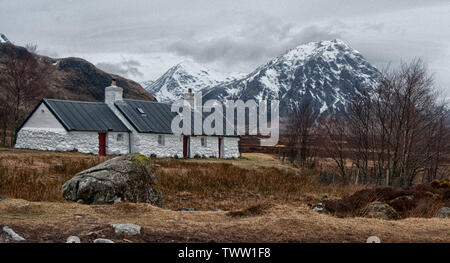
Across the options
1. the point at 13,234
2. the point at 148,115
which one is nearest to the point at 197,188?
the point at 13,234

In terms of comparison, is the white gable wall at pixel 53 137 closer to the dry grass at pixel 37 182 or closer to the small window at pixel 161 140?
the small window at pixel 161 140

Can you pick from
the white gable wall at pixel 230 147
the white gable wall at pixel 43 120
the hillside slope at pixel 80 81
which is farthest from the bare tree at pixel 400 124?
the hillside slope at pixel 80 81

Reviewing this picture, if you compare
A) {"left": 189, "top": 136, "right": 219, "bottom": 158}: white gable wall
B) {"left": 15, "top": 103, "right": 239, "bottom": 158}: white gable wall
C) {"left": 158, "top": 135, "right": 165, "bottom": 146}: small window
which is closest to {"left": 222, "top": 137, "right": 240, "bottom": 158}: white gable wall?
{"left": 189, "top": 136, "right": 219, "bottom": 158}: white gable wall

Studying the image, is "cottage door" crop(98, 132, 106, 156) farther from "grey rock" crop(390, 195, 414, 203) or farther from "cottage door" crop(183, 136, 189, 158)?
"grey rock" crop(390, 195, 414, 203)

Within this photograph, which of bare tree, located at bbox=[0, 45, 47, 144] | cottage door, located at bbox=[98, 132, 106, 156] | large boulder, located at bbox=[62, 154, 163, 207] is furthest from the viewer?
bare tree, located at bbox=[0, 45, 47, 144]

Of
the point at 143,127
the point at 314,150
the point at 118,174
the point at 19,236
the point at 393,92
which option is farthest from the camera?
the point at 314,150

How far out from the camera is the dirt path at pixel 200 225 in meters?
6.68

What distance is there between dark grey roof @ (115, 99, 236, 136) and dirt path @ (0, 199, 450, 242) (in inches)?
1097

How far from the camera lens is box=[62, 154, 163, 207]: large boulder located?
10.2 m

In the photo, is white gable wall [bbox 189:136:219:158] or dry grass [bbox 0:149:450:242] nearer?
dry grass [bbox 0:149:450:242]

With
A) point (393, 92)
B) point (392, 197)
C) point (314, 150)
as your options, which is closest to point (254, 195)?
point (392, 197)

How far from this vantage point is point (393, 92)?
97.6 feet
